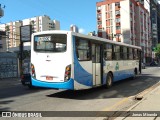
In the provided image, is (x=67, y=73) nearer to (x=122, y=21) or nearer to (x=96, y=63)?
(x=96, y=63)

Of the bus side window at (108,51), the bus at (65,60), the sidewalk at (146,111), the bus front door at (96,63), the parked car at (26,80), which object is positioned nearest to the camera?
the sidewalk at (146,111)

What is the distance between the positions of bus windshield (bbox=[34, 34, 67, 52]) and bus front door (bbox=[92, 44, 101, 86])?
2245 millimetres

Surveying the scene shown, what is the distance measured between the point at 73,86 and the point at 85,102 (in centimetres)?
95

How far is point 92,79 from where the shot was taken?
43.6ft

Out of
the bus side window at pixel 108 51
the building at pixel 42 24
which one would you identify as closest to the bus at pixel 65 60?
the bus side window at pixel 108 51

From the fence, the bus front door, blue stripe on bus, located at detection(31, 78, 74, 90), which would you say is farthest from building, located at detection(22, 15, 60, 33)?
blue stripe on bus, located at detection(31, 78, 74, 90)

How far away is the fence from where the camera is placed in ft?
105

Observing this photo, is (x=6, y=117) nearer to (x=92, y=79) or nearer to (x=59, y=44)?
(x=59, y=44)

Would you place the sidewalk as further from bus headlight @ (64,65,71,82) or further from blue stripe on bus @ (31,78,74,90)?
bus headlight @ (64,65,71,82)

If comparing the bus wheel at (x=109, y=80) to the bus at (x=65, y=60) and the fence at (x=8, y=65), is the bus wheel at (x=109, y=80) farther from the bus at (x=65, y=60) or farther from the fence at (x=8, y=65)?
the fence at (x=8, y=65)

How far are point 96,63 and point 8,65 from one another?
21.4 meters

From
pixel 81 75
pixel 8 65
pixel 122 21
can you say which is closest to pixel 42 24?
pixel 122 21

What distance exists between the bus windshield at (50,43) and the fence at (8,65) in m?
20.8

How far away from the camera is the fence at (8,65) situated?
3212 cm
